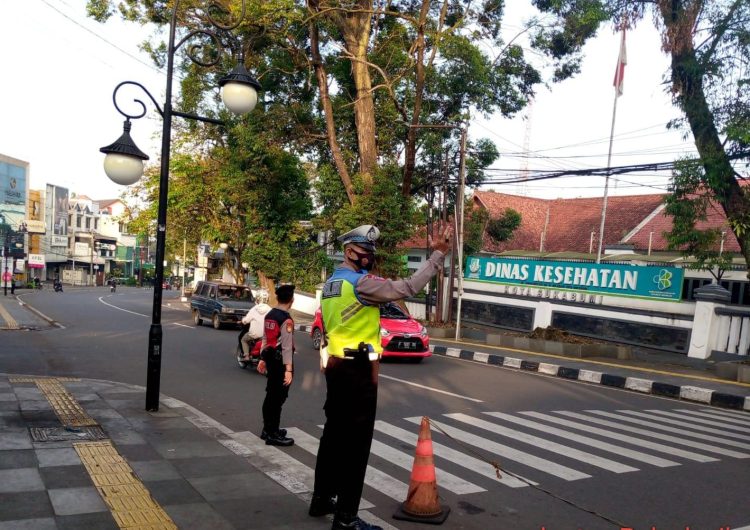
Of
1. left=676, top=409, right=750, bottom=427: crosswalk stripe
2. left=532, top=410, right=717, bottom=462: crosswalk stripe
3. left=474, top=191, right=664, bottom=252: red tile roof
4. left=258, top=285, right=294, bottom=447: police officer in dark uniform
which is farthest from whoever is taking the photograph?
left=474, top=191, right=664, bottom=252: red tile roof

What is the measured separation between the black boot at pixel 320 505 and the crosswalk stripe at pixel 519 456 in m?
2.39

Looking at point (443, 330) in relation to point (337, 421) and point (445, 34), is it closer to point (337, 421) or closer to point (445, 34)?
point (445, 34)

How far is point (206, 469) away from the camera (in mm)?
5172

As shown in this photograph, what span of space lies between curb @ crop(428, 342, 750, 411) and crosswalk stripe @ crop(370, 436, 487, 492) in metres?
7.39

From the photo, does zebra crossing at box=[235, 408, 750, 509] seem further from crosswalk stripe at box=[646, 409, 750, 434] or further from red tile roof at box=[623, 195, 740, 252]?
red tile roof at box=[623, 195, 740, 252]

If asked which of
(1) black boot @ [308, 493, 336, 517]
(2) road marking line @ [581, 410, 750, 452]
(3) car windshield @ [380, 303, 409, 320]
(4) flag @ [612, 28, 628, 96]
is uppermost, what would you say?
(4) flag @ [612, 28, 628, 96]

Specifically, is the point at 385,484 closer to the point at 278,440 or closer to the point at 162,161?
the point at 278,440

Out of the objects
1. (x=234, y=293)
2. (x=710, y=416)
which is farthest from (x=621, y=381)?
(x=234, y=293)

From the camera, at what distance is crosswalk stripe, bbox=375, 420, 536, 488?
5289mm

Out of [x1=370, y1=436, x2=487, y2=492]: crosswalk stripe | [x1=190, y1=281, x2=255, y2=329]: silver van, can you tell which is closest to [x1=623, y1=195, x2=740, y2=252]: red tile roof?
[x1=190, y1=281, x2=255, y2=329]: silver van

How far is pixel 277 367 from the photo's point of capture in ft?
20.9

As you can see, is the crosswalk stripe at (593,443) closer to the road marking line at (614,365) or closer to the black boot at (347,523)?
the black boot at (347,523)

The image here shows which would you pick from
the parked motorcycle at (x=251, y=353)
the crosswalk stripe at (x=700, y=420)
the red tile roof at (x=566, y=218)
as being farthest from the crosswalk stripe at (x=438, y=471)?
the red tile roof at (x=566, y=218)

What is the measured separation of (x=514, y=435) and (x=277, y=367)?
291 centimetres
